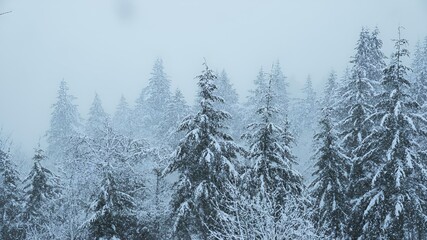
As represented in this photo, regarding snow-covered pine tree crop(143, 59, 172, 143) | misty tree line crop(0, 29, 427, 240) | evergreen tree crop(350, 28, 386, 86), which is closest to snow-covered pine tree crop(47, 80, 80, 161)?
snow-covered pine tree crop(143, 59, 172, 143)

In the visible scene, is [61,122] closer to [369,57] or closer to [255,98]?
[255,98]

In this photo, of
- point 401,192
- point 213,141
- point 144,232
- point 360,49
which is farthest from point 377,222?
point 360,49

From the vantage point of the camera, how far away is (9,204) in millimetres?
24328

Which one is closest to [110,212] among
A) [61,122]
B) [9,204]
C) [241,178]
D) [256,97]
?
[241,178]

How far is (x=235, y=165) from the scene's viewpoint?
68.2 ft

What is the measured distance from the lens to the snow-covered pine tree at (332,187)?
21297 millimetres

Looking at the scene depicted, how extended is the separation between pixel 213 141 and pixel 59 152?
36631 mm

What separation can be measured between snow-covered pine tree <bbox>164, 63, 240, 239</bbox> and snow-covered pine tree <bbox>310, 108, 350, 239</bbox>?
5.37m

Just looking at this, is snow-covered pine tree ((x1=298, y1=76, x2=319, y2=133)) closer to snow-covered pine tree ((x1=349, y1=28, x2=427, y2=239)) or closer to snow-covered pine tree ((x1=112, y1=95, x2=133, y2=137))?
snow-covered pine tree ((x1=112, y1=95, x2=133, y2=137))

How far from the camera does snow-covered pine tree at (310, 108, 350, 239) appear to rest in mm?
21297

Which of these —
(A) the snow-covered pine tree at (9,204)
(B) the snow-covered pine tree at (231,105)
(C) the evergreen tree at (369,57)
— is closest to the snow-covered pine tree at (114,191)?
(A) the snow-covered pine tree at (9,204)

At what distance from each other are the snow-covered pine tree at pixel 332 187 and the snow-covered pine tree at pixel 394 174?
4.79 ft

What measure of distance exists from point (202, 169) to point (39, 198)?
11090mm

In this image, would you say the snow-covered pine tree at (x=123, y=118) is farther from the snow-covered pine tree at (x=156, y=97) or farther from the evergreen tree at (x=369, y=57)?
the evergreen tree at (x=369, y=57)
